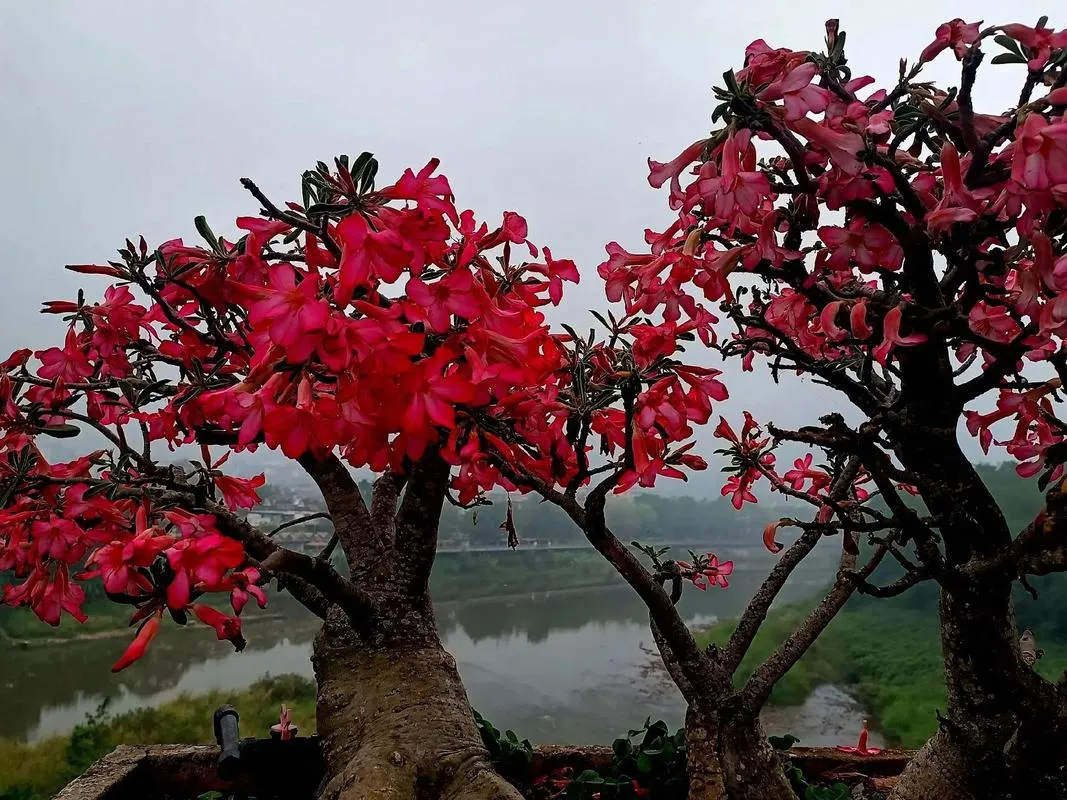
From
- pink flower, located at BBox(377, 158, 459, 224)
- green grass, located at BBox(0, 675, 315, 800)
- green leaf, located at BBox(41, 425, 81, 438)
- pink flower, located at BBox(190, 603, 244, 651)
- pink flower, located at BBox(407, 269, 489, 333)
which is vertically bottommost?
green grass, located at BBox(0, 675, 315, 800)

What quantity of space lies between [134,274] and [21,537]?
398 mm

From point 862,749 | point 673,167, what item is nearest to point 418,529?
point 673,167

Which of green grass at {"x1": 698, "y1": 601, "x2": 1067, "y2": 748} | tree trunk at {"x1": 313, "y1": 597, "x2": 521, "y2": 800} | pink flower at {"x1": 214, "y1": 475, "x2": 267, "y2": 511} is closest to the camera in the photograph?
tree trunk at {"x1": 313, "y1": 597, "x2": 521, "y2": 800}

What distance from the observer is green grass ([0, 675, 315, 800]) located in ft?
6.22

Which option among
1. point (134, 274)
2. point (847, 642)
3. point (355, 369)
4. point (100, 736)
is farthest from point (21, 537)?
point (847, 642)

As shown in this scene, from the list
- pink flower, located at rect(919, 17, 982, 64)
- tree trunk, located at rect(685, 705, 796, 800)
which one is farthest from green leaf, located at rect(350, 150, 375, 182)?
tree trunk, located at rect(685, 705, 796, 800)

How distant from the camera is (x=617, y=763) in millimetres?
1524

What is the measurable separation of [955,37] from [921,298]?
281 mm

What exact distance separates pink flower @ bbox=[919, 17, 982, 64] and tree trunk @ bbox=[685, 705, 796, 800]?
1055 mm

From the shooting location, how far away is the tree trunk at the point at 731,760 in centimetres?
114

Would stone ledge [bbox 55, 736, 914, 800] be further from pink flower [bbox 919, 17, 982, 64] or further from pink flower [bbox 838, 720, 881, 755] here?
pink flower [bbox 919, 17, 982, 64]

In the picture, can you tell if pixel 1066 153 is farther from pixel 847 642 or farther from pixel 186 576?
pixel 847 642

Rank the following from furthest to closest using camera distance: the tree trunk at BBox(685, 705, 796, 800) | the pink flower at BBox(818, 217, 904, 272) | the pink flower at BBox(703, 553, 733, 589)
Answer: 1. the pink flower at BBox(703, 553, 733, 589)
2. the tree trunk at BBox(685, 705, 796, 800)
3. the pink flower at BBox(818, 217, 904, 272)

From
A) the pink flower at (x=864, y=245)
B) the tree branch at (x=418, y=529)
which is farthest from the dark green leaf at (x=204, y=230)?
the pink flower at (x=864, y=245)
